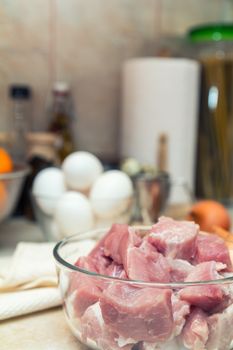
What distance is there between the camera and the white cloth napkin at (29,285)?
61 cm

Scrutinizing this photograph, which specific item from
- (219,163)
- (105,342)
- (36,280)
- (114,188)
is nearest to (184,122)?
(219,163)

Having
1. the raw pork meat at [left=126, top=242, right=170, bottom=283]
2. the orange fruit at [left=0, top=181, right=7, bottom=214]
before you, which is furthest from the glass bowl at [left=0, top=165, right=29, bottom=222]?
the raw pork meat at [left=126, top=242, right=170, bottom=283]

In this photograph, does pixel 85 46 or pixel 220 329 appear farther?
pixel 85 46

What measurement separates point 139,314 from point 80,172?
1.43 ft

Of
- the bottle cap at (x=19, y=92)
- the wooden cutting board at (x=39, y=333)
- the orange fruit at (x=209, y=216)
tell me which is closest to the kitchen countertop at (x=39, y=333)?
the wooden cutting board at (x=39, y=333)

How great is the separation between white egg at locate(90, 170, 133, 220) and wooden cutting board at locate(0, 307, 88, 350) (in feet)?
0.81

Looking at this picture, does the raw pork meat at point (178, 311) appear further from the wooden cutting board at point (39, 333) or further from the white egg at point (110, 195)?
the white egg at point (110, 195)

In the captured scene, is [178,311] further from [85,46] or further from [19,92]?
[85,46]

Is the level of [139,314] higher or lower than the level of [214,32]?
lower

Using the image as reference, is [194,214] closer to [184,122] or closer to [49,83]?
[184,122]

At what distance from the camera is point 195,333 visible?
1.56 feet

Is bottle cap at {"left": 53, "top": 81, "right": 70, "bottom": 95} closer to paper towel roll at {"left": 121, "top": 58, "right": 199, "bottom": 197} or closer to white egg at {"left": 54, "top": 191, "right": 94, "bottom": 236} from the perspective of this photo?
paper towel roll at {"left": 121, "top": 58, "right": 199, "bottom": 197}

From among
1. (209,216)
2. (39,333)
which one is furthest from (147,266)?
(209,216)

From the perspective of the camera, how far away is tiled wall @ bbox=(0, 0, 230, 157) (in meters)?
1.13
